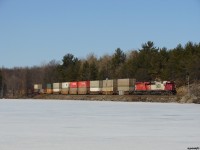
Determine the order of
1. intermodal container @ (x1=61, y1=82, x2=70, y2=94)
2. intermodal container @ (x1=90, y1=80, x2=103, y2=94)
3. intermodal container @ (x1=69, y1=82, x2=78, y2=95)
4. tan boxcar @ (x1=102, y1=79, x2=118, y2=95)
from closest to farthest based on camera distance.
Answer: tan boxcar @ (x1=102, y1=79, x2=118, y2=95) < intermodal container @ (x1=90, y1=80, x2=103, y2=94) < intermodal container @ (x1=69, y1=82, x2=78, y2=95) < intermodal container @ (x1=61, y1=82, x2=70, y2=94)

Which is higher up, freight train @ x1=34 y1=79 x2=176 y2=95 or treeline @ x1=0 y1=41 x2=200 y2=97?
treeline @ x1=0 y1=41 x2=200 y2=97

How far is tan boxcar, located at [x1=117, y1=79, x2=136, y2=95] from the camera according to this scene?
6762cm

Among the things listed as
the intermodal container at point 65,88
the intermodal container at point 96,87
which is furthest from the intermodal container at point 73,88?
the intermodal container at point 96,87

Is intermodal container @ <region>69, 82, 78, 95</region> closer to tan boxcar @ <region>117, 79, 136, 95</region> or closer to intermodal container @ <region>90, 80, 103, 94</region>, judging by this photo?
intermodal container @ <region>90, 80, 103, 94</region>

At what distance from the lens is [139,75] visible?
250 ft

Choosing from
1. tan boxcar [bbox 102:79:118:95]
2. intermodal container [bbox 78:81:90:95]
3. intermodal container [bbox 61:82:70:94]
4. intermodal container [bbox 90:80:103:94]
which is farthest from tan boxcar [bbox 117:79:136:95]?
intermodal container [bbox 61:82:70:94]

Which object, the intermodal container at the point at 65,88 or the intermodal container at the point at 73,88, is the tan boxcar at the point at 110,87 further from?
the intermodal container at the point at 65,88

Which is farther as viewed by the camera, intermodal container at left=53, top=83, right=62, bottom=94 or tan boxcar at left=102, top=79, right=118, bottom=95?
intermodal container at left=53, top=83, right=62, bottom=94

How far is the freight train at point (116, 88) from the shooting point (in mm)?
60031

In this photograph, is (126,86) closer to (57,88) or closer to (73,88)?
(73,88)

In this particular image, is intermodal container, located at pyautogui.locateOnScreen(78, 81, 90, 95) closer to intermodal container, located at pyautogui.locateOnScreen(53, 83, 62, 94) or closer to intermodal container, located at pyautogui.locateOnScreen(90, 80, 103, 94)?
intermodal container, located at pyautogui.locateOnScreen(90, 80, 103, 94)

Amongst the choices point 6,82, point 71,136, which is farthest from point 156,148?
point 6,82

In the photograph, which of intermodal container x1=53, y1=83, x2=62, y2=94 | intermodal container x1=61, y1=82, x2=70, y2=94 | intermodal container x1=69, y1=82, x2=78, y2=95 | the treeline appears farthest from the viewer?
intermodal container x1=53, y1=83, x2=62, y2=94

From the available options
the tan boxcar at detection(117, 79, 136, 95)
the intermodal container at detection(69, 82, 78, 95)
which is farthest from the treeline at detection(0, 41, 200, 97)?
the intermodal container at detection(69, 82, 78, 95)
